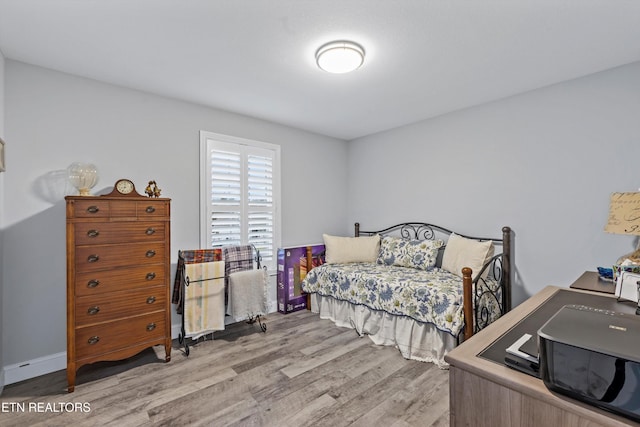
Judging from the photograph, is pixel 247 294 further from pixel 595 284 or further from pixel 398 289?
pixel 595 284

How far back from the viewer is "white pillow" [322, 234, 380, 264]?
3928 mm

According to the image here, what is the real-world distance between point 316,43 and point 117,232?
6.94 ft

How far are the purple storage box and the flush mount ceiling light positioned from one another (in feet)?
7.44

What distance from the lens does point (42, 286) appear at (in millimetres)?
2424

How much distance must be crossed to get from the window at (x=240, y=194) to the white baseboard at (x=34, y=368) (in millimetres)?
1501

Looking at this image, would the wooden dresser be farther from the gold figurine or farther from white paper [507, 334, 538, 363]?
white paper [507, 334, 538, 363]

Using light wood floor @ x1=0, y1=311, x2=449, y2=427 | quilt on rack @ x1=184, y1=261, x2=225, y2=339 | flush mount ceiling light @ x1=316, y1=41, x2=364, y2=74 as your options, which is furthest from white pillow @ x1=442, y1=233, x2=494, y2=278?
quilt on rack @ x1=184, y1=261, x2=225, y2=339

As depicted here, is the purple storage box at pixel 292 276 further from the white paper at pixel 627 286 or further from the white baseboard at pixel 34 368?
the white paper at pixel 627 286

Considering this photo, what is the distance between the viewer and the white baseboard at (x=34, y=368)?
2266mm

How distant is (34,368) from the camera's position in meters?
2.37

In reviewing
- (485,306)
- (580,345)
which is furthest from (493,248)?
(580,345)

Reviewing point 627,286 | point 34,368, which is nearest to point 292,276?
point 34,368

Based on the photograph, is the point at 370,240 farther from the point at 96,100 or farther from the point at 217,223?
the point at 96,100

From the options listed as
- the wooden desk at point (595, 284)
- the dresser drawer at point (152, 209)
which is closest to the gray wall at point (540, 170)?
the wooden desk at point (595, 284)
